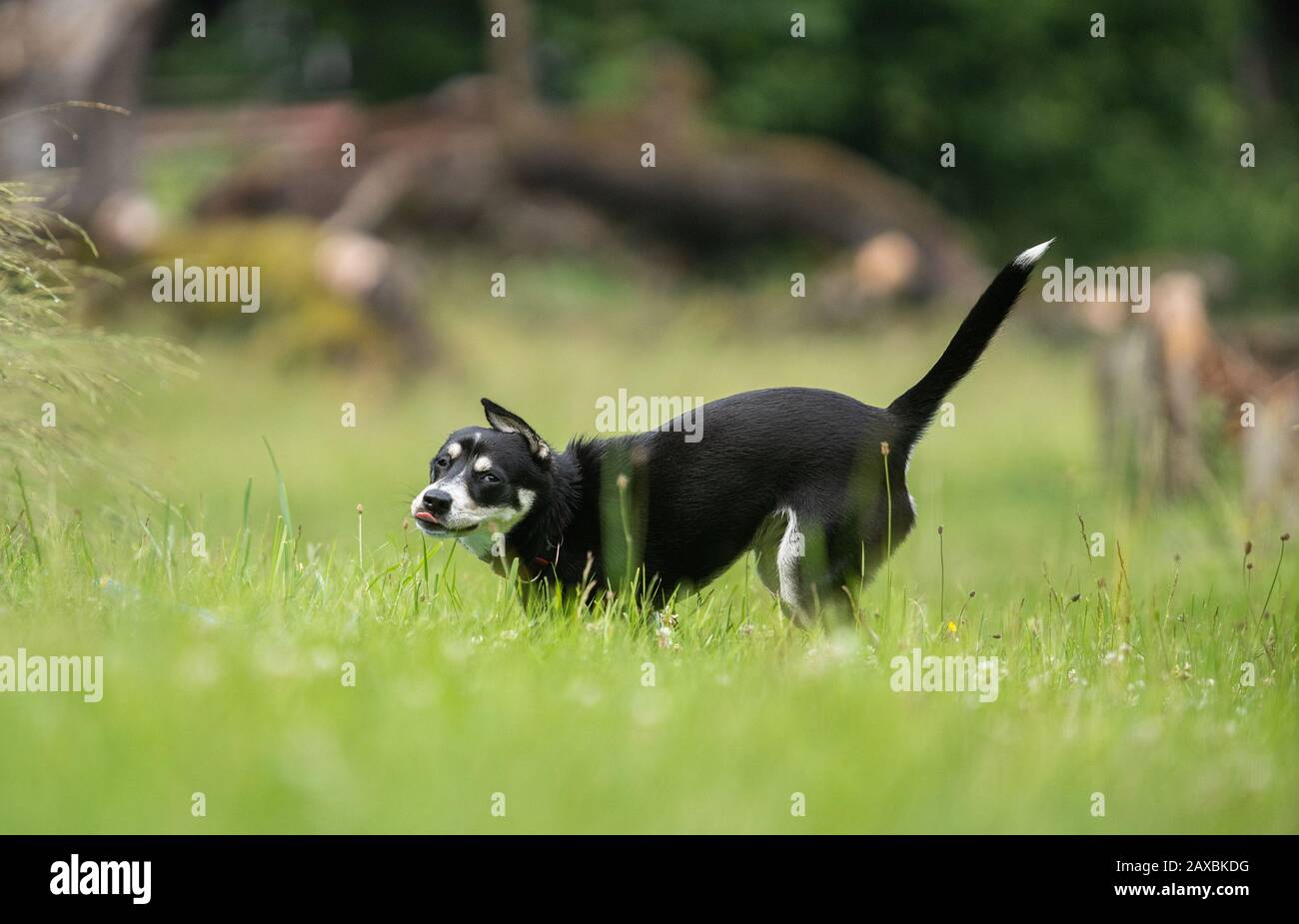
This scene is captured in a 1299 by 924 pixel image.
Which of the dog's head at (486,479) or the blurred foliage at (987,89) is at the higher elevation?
the blurred foliage at (987,89)

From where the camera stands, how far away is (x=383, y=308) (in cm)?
1365

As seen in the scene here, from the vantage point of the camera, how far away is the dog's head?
4.95 metres

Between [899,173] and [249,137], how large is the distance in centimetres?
1103

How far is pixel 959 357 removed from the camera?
525cm

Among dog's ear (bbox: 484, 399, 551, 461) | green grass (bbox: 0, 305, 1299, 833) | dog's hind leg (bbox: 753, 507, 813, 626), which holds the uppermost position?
dog's ear (bbox: 484, 399, 551, 461)

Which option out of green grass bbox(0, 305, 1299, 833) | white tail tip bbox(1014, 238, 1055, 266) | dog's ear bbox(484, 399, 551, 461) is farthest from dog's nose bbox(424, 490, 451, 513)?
white tail tip bbox(1014, 238, 1055, 266)

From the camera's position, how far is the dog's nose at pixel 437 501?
4914mm

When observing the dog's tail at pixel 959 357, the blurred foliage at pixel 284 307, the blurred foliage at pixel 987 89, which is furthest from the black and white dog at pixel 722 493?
the blurred foliage at pixel 987 89

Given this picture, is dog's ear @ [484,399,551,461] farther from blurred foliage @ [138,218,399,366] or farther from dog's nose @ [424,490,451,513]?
blurred foliage @ [138,218,399,366]

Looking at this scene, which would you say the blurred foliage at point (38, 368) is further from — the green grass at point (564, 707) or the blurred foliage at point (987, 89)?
the blurred foliage at point (987, 89)

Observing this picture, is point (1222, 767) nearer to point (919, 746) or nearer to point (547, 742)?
point (919, 746)

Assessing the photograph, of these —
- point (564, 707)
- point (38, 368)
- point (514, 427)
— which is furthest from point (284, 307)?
point (564, 707)

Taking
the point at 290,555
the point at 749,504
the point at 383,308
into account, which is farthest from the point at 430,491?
the point at 383,308

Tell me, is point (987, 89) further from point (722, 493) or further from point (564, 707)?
point (564, 707)
